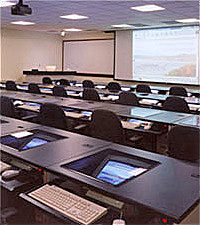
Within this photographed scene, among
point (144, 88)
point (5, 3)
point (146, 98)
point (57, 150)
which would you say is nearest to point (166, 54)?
point (144, 88)

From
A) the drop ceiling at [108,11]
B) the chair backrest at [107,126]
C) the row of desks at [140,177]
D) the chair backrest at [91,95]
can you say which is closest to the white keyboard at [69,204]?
the row of desks at [140,177]

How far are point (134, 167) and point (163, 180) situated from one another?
0.30 meters

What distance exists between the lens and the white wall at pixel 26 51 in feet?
37.4

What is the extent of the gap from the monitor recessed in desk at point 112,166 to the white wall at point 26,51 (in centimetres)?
992

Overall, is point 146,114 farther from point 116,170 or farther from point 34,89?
point 34,89

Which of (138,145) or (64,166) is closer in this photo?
(64,166)

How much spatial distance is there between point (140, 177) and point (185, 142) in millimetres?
1109

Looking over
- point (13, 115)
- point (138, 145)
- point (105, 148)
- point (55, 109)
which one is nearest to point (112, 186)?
point (105, 148)

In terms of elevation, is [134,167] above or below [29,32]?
below

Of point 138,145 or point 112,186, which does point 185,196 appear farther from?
point 138,145

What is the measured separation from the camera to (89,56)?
12438 millimetres

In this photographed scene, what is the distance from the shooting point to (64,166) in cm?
212

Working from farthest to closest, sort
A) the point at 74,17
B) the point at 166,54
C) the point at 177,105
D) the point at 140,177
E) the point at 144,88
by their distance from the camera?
1. the point at 166,54
2. the point at 144,88
3. the point at 74,17
4. the point at 177,105
5. the point at 140,177

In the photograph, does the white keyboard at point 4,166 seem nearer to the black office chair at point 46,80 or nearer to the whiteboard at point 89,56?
the black office chair at point 46,80
